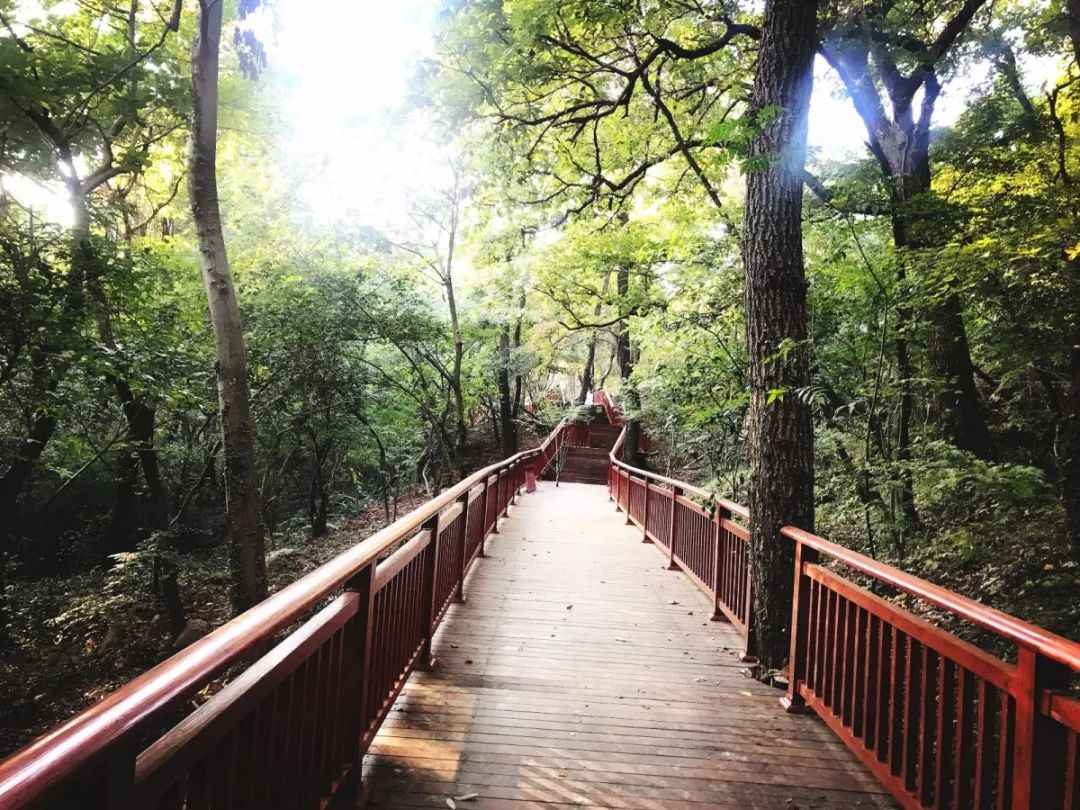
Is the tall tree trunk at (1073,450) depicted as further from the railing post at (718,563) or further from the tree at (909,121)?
the railing post at (718,563)

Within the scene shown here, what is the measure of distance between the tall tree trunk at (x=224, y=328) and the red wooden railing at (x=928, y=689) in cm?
482

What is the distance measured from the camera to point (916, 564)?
5547 millimetres

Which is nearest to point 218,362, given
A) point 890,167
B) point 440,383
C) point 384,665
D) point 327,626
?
point 384,665

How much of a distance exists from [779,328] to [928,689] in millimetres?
2391

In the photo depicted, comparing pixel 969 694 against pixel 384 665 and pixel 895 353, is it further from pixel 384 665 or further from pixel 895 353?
pixel 895 353

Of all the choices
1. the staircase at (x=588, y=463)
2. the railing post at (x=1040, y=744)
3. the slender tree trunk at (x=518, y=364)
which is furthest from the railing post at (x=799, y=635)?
the staircase at (x=588, y=463)

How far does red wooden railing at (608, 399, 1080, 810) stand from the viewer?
66.2 inches

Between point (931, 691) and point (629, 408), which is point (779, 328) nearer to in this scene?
point (931, 691)

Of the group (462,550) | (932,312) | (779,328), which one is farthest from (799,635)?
(932,312)

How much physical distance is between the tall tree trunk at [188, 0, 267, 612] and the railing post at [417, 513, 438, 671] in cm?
315

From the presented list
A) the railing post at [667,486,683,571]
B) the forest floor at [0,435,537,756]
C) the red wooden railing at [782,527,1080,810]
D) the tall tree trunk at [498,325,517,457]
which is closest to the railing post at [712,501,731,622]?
the red wooden railing at [782,527,1080,810]

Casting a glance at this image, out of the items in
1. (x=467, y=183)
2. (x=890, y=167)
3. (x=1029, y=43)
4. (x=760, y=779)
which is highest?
(x=1029, y=43)

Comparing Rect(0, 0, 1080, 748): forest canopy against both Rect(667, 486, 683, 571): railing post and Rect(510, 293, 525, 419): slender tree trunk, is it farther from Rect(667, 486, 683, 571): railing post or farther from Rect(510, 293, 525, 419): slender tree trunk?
Rect(510, 293, 525, 419): slender tree trunk

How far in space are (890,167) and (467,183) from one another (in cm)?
771
